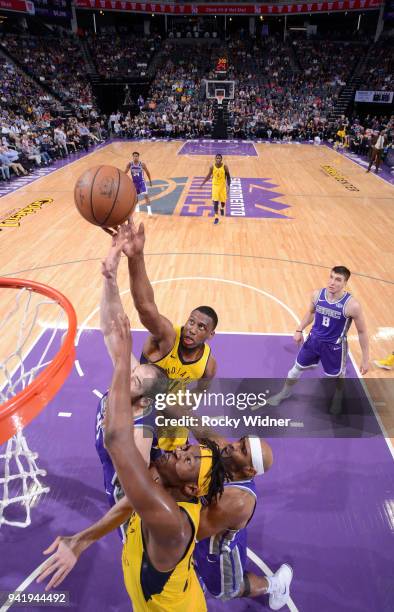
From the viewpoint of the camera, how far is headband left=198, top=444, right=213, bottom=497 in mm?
1942

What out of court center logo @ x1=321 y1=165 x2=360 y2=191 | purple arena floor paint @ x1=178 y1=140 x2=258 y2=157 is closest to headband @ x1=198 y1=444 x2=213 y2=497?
court center logo @ x1=321 y1=165 x2=360 y2=191

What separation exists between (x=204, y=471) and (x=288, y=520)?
1.79m

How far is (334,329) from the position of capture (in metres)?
4.11

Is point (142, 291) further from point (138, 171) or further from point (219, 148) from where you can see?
point (219, 148)

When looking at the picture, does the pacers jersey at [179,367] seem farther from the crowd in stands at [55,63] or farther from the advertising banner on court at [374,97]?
the advertising banner on court at [374,97]

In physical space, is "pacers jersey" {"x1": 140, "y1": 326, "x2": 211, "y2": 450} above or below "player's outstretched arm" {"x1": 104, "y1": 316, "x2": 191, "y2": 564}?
below

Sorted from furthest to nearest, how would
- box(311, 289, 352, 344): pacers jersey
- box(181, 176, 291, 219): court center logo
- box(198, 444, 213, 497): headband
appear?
box(181, 176, 291, 219): court center logo
box(311, 289, 352, 344): pacers jersey
box(198, 444, 213, 497): headband

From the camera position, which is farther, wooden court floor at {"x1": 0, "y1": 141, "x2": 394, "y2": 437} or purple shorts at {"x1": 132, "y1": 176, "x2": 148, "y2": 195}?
purple shorts at {"x1": 132, "y1": 176, "x2": 148, "y2": 195}

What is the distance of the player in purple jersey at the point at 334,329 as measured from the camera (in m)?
3.97

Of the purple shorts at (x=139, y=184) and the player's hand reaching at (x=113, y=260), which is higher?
the player's hand reaching at (x=113, y=260)

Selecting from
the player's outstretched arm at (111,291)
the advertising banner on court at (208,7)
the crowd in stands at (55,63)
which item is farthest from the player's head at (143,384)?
the advertising banner on court at (208,7)

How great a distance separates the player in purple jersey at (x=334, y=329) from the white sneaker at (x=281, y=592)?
1.95 metres

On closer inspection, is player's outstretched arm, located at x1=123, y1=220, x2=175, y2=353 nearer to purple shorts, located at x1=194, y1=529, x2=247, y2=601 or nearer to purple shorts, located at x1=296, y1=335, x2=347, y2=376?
purple shorts, located at x1=194, y1=529, x2=247, y2=601

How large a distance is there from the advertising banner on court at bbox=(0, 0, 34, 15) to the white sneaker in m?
30.0
